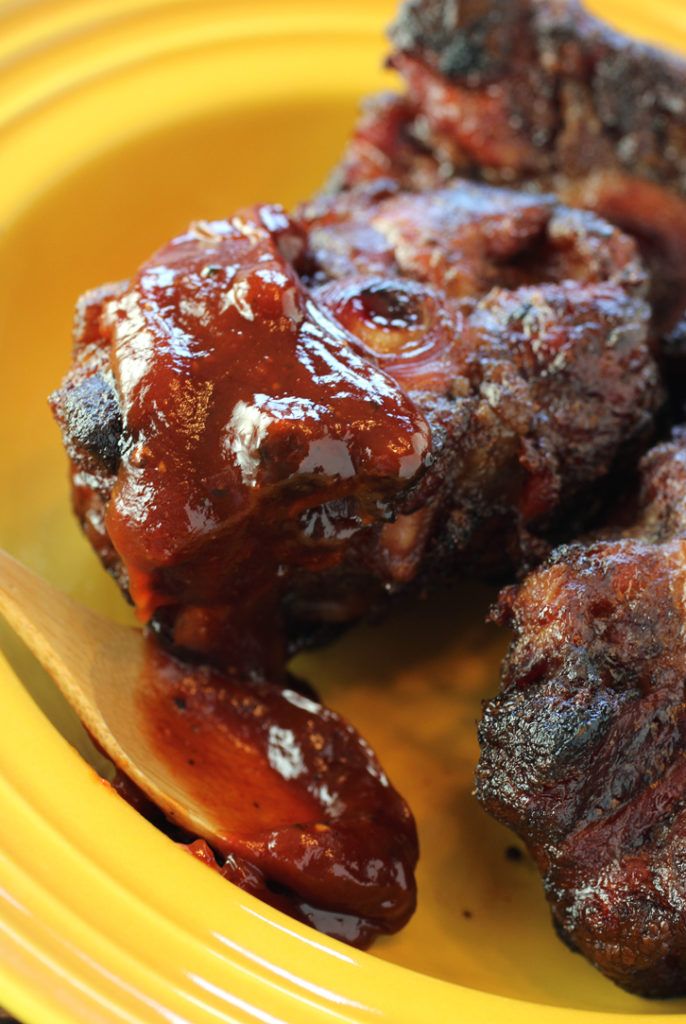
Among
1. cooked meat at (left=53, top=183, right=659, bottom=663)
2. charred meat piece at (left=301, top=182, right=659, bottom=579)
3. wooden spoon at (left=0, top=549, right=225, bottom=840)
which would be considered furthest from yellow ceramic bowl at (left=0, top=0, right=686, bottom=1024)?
charred meat piece at (left=301, top=182, right=659, bottom=579)

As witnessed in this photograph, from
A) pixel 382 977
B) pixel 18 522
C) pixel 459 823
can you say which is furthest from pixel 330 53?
pixel 382 977

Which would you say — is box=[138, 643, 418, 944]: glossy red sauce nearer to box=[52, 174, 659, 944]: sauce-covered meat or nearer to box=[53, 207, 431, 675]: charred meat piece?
box=[52, 174, 659, 944]: sauce-covered meat

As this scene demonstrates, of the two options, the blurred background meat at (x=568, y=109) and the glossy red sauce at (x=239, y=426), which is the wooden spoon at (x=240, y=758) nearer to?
the glossy red sauce at (x=239, y=426)

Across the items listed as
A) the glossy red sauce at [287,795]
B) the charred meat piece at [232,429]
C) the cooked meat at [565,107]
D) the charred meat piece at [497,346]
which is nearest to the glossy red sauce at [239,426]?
the charred meat piece at [232,429]

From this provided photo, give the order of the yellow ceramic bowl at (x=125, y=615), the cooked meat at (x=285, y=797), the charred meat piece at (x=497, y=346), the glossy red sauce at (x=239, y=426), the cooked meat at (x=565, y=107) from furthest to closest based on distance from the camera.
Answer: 1. the cooked meat at (x=565, y=107)
2. the charred meat piece at (x=497, y=346)
3. the cooked meat at (x=285, y=797)
4. the glossy red sauce at (x=239, y=426)
5. the yellow ceramic bowl at (x=125, y=615)

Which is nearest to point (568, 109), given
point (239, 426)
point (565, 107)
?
point (565, 107)

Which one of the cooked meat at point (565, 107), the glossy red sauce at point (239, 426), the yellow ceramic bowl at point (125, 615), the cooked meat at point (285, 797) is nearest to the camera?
the yellow ceramic bowl at point (125, 615)
